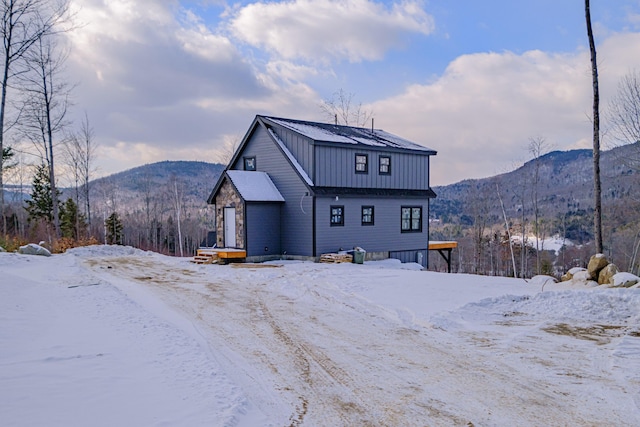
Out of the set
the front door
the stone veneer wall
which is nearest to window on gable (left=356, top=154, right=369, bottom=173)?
the stone veneer wall

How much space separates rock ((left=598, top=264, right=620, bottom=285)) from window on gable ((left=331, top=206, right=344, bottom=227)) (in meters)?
11.0

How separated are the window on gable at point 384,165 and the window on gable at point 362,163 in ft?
2.97

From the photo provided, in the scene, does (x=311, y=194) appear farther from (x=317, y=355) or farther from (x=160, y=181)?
(x=160, y=181)

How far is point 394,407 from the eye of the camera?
5.04 meters

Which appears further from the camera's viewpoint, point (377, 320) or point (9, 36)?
point (9, 36)

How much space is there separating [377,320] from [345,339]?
1.70 m

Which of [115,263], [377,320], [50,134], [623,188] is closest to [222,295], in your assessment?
[377,320]

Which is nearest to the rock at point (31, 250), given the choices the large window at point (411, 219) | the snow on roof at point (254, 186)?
the snow on roof at point (254, 186)

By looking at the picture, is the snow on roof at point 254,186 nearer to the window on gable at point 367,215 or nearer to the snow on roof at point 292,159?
the snow on roof at point 292,159

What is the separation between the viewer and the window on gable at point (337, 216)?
20797mm

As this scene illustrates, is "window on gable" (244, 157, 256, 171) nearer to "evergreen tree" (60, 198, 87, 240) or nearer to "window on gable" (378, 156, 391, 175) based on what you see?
"window on gable" (378, 156, 391, 175)

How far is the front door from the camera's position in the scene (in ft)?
67.6

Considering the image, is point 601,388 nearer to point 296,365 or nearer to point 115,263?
point 296,365

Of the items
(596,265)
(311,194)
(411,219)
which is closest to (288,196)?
(311,194)
